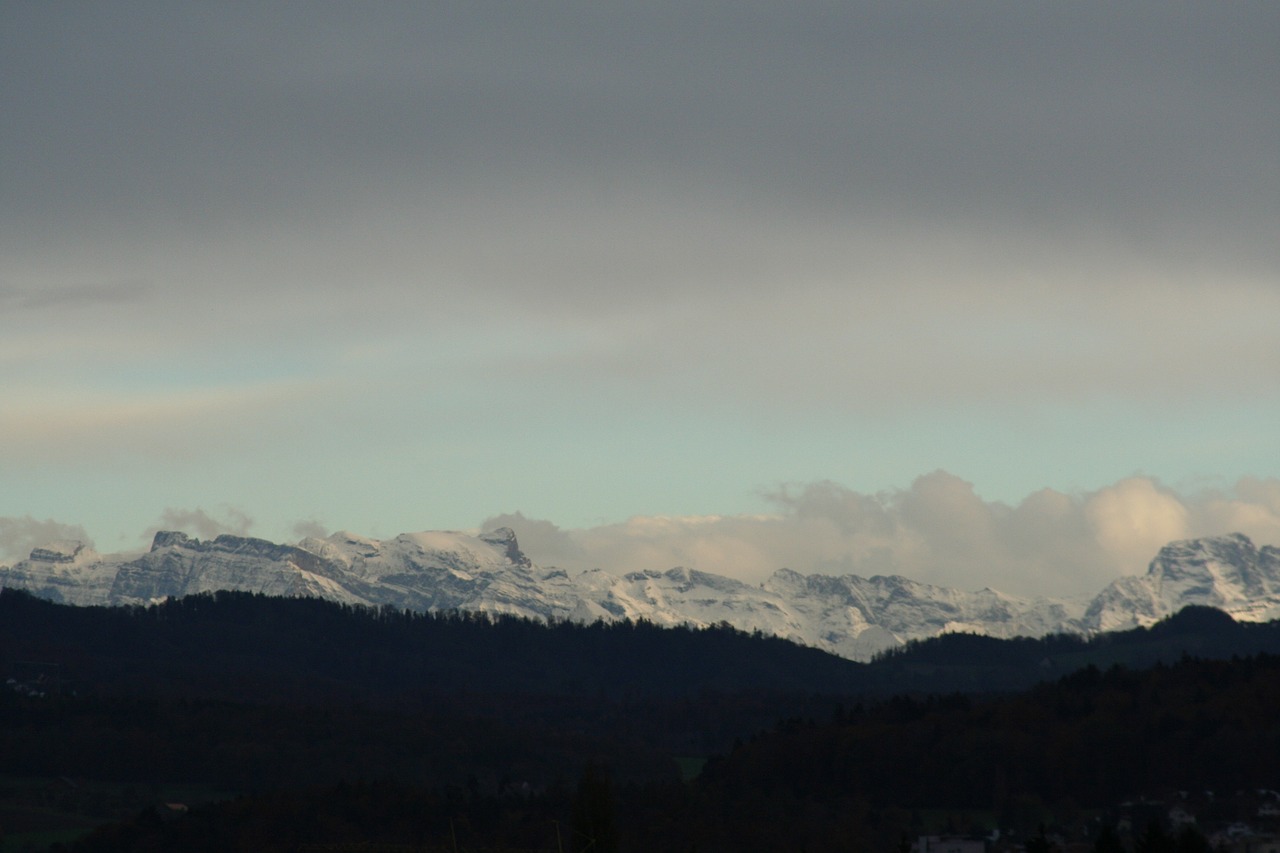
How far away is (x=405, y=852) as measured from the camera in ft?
368

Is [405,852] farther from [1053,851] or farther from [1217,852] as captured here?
[1217,852]

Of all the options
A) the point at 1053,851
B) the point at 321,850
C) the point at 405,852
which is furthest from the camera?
the point at 1053,851

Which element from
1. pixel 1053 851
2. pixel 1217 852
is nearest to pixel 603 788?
pixel 1053 851

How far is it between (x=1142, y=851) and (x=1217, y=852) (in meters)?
75.1

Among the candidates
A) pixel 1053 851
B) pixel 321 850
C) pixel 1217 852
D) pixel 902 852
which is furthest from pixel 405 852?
pixel 1217 852

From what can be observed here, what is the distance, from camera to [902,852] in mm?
128125

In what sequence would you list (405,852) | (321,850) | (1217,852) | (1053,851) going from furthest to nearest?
(1217,852) < (1053,851) < (321,850) < (405,852)

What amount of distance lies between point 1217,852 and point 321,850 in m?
A: 102

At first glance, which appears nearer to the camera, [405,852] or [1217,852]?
[405,852]

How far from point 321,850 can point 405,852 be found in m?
14.7

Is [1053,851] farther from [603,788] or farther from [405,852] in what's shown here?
[405,852]

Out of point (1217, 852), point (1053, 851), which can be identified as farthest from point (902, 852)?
point (1217, 852)

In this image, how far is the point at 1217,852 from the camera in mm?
184250

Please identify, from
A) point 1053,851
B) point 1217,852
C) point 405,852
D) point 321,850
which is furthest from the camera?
point 1217,852
